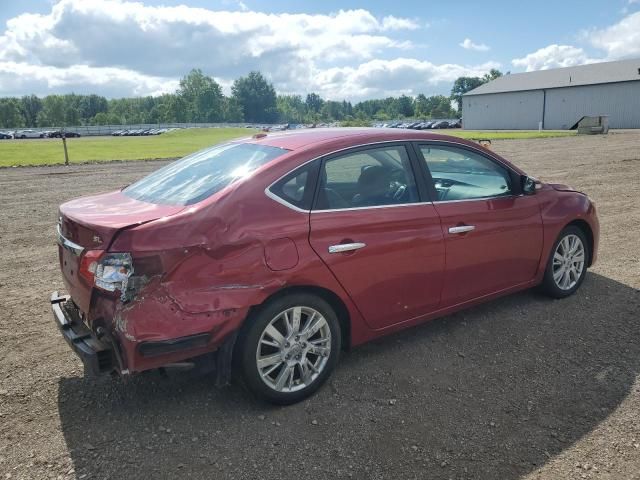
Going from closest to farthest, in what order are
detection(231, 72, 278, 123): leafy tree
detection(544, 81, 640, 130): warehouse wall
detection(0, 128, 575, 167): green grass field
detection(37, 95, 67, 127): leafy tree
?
detection(0, 128, 575, 167): green grass field → detection(544, 81, 640, 130): warehouse wall → detection(37, 95, 67, 127): leafy tree → detection(231, 72, 278, 123): leafy tree

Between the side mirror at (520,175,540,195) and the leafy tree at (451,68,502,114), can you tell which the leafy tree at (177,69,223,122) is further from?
the side mirror at (520,175,540,195)

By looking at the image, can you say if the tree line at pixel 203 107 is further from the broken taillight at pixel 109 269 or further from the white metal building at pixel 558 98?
the broken taillight at pixel 109 269

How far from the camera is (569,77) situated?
2579 inches

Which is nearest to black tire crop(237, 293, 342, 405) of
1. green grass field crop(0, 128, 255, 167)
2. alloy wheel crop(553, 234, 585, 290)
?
alloy wheel crop(553, 234, 585, 290)

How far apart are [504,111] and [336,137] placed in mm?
72829

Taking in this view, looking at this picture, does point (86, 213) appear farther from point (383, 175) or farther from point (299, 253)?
point (383, 175)

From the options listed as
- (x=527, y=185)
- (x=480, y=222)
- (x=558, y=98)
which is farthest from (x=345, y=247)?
(x=558, y=98)

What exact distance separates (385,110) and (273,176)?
541 ft

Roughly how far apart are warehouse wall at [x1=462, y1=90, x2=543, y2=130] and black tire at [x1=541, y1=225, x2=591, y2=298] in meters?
66.7

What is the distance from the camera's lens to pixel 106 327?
303cm

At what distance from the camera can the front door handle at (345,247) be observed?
11.3 ft

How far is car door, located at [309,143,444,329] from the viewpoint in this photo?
3504 mm

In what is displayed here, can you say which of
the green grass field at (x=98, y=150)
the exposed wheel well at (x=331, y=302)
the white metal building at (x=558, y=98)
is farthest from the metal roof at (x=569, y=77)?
the exposed wheel well at (x=331, y=302)

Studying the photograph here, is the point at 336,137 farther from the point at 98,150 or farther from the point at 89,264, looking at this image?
the point at 98,150
